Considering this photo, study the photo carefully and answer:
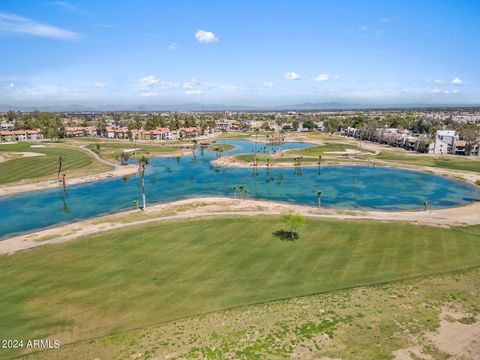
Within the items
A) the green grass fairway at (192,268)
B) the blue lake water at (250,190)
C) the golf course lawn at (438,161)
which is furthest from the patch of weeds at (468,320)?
the golf course lawn at (438,161)

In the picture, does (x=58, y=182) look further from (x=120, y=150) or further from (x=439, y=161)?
(x=439, y=161)

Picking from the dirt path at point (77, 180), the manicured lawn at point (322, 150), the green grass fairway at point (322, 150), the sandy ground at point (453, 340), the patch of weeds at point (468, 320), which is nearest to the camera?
the sandy ground at point (453, 340)

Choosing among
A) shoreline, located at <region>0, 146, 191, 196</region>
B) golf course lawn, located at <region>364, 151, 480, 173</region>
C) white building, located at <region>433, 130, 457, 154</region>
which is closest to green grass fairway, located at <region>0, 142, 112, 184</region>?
shoreline, located at <region>0, 146, 191, 196</region>

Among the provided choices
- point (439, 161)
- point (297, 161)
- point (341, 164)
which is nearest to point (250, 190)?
point (297, 161)

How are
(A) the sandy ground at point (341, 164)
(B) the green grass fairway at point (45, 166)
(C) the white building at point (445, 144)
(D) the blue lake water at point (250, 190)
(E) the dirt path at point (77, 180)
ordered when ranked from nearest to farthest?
(D) the blue lake water at point (250, 190)
(E) the dirt path at point (77, 180)
(B) the green grass fairway at point (45, 166)
(A) the sandy ground at point (341, 164)
(C) the white building at point (445, 144)

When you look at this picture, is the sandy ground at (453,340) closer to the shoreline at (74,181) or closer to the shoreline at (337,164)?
the shoreline at (74,181)

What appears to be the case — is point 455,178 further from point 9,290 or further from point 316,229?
point 9,290
